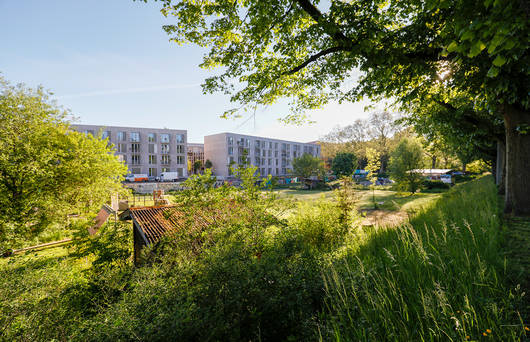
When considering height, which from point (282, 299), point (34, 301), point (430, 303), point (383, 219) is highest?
point (430, 303)

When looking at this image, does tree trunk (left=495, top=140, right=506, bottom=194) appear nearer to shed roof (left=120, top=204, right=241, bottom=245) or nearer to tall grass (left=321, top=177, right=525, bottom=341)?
tall grass (left=321, top=177, right=525, bottom=341)

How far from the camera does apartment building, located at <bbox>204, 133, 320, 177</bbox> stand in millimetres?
66250

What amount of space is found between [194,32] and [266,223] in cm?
631

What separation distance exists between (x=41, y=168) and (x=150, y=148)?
53317mm

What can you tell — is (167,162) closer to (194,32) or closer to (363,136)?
(363,136)

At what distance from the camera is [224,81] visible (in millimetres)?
A: 7359

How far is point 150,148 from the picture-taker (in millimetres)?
59250

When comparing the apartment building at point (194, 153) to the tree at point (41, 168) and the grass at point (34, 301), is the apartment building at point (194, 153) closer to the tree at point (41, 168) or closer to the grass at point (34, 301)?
the tree at point (41, 168)

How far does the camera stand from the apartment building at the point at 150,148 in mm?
55250

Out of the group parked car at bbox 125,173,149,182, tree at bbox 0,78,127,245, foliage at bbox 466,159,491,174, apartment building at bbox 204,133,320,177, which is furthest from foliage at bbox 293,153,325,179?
tree at bbox 0,78,127,245

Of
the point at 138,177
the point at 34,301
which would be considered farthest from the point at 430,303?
the point at 138,177

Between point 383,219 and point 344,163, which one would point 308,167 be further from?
point 383,219

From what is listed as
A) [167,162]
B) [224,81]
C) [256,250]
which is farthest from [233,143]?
[256,250]

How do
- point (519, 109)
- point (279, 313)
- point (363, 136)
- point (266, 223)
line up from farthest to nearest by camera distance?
point (363, 136) < point (519, 109) < point (266, 223) < point (279, 313)
